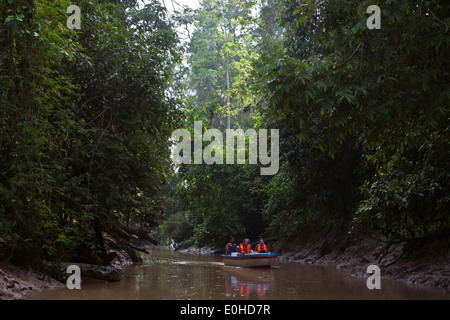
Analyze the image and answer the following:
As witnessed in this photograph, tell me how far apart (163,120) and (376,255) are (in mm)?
6588

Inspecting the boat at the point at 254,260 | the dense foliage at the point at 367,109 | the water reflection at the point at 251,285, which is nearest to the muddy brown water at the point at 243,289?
the water reflection at the point at 251,285

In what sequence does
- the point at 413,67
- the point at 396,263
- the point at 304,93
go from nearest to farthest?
the point at 304,93 → the point at 413,67 → the point at 396,263

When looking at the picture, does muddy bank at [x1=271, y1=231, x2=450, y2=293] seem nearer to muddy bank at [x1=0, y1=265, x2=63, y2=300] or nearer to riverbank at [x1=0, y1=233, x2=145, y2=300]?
riverbank at [x1=0, y1=233, x2=145, y2=300]

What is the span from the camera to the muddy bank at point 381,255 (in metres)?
8.48

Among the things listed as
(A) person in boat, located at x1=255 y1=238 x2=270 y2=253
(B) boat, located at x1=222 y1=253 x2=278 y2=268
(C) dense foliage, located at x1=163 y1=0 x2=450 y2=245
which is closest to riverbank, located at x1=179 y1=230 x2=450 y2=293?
(C) dense foliage, located at x1=163 y1=0 x2=450 y2=245

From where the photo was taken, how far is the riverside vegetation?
5777 mm

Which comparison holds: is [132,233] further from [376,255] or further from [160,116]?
[376,255]

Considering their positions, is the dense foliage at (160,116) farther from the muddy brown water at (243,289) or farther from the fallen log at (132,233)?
the muddy brown water at (243,289)

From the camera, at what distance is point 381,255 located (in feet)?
37.6

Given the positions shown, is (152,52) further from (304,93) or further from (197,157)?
(197,157)

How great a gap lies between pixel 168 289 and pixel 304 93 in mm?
4910

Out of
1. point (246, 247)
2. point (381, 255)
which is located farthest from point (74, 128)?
point (381, 255)
